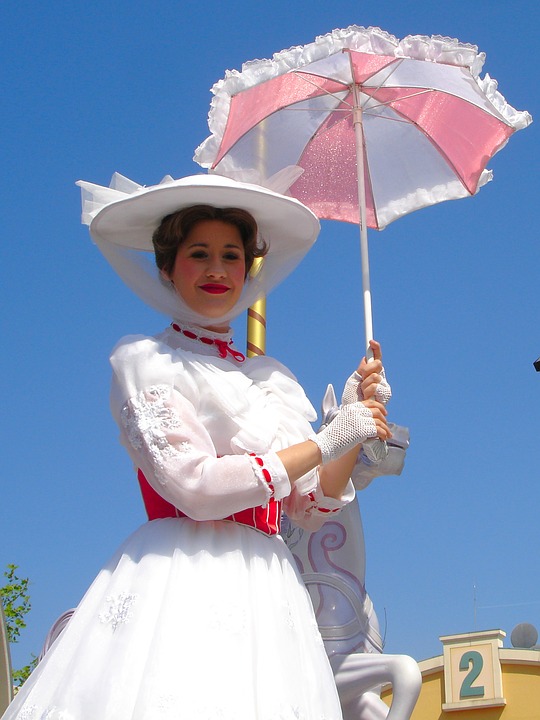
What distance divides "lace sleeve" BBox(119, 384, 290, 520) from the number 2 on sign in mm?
13075

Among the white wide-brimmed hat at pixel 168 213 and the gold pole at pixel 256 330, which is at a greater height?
the gold pole at pixel 256 330

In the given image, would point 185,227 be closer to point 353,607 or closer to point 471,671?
point 353,607

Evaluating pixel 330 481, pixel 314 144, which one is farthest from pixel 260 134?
pixel 330 481

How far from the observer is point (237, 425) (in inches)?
114

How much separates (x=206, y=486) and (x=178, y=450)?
0.14 meters

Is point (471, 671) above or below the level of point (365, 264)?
above

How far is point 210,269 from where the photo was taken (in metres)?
3.13

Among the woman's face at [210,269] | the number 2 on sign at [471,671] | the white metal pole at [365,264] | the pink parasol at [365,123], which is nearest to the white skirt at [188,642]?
the white metal pole at [365,264]

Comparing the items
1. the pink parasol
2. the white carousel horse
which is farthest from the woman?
the white carousel horse

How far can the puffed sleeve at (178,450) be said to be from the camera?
2656mm

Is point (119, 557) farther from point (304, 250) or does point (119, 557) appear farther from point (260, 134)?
point (260, 134)

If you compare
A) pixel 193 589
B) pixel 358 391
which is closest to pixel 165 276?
pixel 358 391

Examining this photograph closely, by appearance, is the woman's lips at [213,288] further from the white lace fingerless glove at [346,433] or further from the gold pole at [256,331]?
the gold pole at [256,331]

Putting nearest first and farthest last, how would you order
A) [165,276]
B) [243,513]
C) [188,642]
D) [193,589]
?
[188,642] < [193,589] < [243,513] < [165,276]
